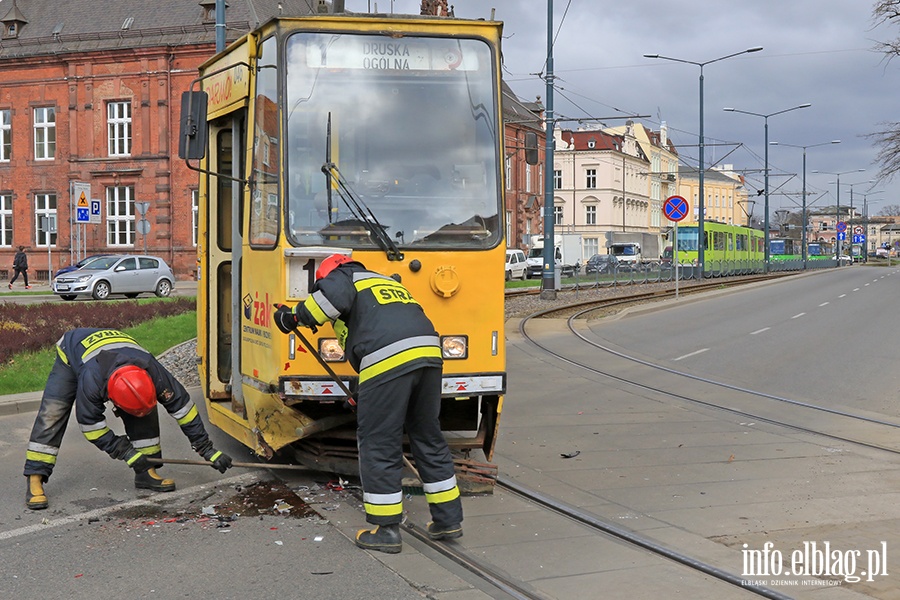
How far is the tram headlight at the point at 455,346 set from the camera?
6719 millimetres

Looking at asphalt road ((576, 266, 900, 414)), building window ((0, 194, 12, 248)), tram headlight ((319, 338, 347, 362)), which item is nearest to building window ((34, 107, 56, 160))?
building window ((0, 194, 12, 248))

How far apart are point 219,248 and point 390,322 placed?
3.42 metres

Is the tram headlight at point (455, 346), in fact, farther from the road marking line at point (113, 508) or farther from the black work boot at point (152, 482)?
the black work boot at point (152, 482)

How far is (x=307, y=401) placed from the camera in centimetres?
688

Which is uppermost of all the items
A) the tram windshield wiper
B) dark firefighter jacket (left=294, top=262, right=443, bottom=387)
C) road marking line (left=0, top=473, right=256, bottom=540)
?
the tram windshield wiper

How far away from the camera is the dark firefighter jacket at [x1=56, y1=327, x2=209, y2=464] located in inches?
255

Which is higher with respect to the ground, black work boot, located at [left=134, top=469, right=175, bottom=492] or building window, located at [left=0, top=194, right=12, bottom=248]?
building window, located at [left=0, top=194, right=12, bottom=248]

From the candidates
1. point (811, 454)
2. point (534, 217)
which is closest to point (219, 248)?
point (811, 454)

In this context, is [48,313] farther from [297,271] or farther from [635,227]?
[635,227]

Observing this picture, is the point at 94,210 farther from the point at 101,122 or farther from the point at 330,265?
the point at 330,265

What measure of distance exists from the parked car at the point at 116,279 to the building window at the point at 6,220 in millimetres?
20415

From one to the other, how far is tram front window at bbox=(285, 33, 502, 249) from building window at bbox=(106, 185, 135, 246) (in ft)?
137

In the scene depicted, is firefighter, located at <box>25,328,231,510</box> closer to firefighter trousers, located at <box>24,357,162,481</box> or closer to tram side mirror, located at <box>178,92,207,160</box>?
firefighter trousers, located at <box>24,357,162,481</box>

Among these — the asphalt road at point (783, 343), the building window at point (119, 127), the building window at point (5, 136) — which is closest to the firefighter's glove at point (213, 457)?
the asphalt road at point (783, 343)
